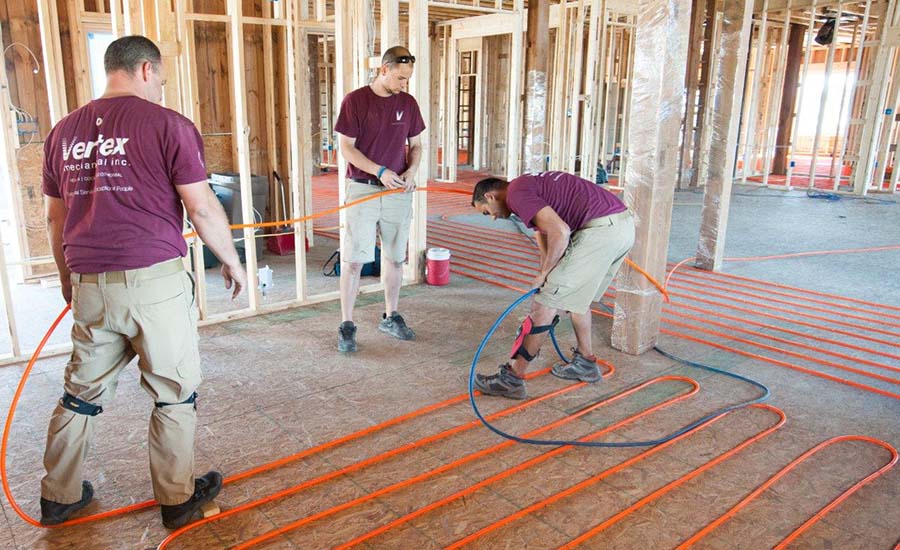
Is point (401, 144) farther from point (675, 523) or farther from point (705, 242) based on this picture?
point (705, 242)

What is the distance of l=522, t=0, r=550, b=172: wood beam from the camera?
24.3 ft

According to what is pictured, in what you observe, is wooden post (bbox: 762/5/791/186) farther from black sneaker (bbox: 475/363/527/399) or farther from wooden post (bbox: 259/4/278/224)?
black sneaker (bbox: 475/363/527/399)

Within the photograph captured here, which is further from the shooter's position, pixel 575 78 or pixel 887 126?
pixel 887 126

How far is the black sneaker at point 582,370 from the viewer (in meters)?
3.23

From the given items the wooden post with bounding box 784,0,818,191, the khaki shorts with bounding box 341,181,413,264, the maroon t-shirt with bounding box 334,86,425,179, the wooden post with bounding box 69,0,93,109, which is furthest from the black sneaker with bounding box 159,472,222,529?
the wooden post with bounding box 784,0,818,191

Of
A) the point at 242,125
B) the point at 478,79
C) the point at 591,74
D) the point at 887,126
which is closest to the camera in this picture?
the point at 242,125

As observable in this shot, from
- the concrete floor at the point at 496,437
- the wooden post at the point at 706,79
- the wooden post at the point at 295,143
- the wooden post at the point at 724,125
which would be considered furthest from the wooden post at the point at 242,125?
the wooden post at the point at 706,79

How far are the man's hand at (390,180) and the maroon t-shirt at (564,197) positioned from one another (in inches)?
38.9

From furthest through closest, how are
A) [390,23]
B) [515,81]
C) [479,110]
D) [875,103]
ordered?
1. [479,110]
2. [875,103]
3. [515,81]
4. [390,23]

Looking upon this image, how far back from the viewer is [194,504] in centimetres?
206

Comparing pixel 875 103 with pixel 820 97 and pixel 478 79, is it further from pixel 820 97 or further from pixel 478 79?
pixel 478 79

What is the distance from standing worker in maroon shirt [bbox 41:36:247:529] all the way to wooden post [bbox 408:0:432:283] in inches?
108

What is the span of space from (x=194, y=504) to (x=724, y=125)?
4.78 metres

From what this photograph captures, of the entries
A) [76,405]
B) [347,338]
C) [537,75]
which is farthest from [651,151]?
[537,75]
